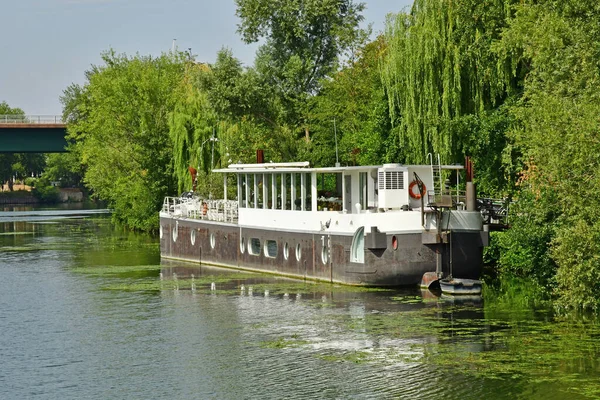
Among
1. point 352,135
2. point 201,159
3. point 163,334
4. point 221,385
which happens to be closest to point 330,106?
point 352,135

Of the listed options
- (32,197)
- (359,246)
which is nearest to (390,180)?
(359,246)

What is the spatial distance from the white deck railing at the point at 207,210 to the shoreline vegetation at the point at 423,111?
389 cm

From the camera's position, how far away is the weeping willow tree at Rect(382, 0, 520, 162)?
46.7m

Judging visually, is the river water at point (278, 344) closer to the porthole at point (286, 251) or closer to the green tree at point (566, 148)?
the porthole at point (286, 251)

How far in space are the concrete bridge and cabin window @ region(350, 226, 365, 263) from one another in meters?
77.5

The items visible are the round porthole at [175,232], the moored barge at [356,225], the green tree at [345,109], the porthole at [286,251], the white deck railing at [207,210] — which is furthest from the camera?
the green tree at [345,109]

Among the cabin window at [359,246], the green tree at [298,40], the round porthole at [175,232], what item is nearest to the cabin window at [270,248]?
the cabin window at [359,246]

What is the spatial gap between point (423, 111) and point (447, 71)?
82.4 inches

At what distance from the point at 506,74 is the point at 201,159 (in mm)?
29288

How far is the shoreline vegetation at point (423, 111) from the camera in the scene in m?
35.0

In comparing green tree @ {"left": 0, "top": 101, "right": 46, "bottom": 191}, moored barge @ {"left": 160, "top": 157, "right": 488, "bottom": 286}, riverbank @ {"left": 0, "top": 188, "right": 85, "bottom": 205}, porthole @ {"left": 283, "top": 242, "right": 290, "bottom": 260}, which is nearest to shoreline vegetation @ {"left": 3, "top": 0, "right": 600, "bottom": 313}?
moored barge @ {"left": 160, "top": 157, "right": 488, "bottom": 286}

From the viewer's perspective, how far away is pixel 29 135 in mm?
Answer: 114000

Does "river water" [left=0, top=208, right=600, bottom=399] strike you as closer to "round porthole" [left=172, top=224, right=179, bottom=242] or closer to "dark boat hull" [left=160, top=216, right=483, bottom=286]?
"dark boat hull" [left=160, top=216, right=483, bottom=286]

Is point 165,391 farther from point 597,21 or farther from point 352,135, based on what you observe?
point 352,135
